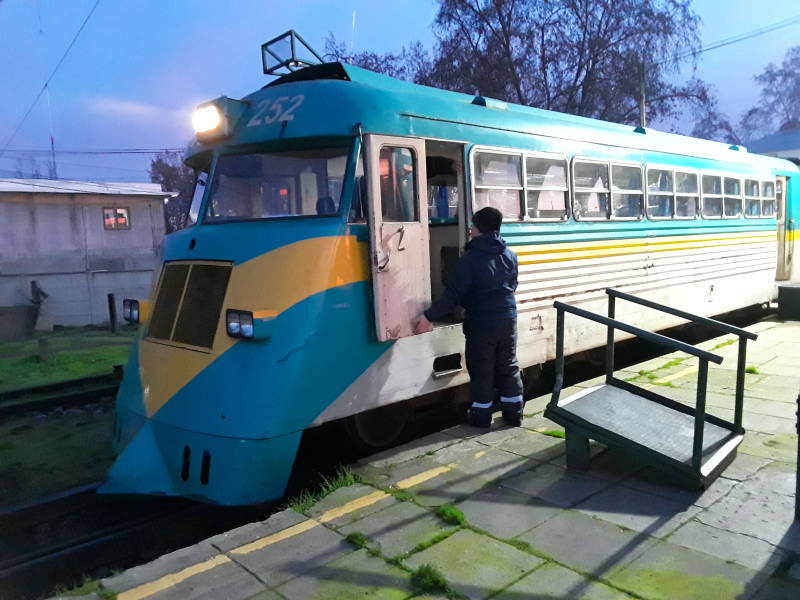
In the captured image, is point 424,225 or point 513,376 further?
point 513,376

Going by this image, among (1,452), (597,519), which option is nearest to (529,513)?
(597,519)

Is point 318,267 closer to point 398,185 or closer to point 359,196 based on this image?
point 359,196

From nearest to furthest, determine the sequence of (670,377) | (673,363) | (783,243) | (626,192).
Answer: (670,377) → (626,192) → (673,363) → (783,243)

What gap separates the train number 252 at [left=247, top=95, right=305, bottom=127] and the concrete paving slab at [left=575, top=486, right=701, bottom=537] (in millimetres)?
3330

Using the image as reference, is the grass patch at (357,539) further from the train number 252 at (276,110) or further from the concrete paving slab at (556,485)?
the train number 252 at (276,110)

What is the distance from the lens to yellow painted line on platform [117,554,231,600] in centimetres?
307

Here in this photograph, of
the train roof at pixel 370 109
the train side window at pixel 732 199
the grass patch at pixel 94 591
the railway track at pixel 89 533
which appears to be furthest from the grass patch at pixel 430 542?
the train side window at pixel 732 199

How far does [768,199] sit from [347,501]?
10.2 meters

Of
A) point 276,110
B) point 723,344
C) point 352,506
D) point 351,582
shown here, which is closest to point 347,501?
point 352,506

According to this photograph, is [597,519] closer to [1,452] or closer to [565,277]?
[565,277]

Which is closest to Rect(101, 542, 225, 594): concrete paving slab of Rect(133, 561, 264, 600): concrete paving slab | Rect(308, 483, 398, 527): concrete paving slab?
Rect(133, 561, 264, 600): concrete paving slab

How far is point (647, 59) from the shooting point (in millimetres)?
22000

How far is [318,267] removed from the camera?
4.28 meters

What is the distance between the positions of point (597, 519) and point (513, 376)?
175cm
